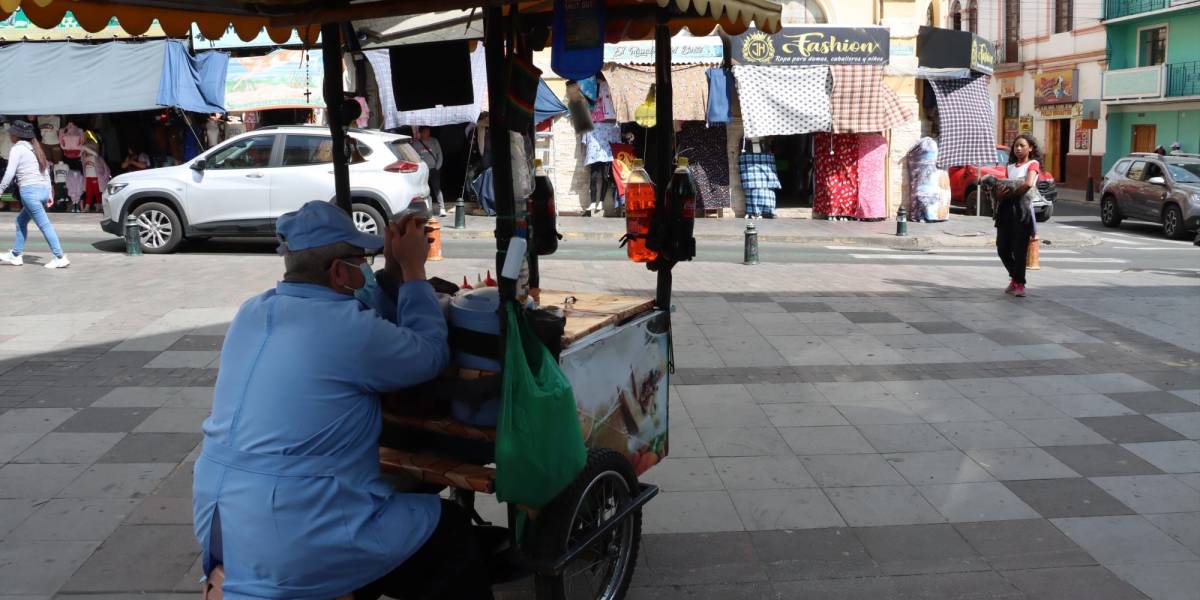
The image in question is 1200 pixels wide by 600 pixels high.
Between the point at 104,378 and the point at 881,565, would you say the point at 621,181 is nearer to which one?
the point at 104,378

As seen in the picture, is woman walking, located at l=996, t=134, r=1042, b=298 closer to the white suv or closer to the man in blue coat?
the white suv

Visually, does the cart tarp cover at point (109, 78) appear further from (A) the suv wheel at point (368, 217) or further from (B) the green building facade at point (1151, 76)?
(B) the green building facade at point (1151, 76)

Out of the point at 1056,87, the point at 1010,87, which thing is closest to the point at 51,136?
the point at 1056,87

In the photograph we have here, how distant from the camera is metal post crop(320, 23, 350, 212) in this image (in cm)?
479

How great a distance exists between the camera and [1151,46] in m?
33.1

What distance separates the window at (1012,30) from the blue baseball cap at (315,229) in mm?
38775

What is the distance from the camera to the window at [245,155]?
46.7ft

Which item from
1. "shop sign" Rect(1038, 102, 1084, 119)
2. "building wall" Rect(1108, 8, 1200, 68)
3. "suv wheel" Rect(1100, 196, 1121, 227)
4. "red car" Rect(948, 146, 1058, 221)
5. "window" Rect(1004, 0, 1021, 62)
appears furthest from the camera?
"window" Rect(1004, 0, 1021, 62)

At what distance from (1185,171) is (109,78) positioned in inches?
798

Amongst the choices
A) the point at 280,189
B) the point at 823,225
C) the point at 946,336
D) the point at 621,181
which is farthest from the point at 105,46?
the point at 946,336

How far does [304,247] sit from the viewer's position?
10.4 feet

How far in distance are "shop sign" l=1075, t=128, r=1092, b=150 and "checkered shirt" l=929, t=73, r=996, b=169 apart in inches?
598

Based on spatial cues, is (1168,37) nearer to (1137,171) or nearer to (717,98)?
(1137,171)

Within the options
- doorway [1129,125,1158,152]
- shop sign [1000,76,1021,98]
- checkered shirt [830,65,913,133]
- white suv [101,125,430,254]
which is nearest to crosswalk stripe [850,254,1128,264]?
checkered shirt [830,65,913,133]
